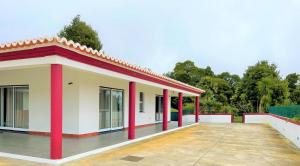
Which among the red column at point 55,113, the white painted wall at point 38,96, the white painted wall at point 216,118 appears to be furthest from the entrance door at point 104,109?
the white painted wall at point 216,118

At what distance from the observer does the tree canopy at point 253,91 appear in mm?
28031

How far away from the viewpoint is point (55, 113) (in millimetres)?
6426

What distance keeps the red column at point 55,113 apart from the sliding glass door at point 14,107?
19.2 ft

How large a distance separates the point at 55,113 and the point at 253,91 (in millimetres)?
30756

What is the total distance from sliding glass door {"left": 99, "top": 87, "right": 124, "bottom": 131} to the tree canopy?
17448mm

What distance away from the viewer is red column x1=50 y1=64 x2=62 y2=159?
6.41 metres

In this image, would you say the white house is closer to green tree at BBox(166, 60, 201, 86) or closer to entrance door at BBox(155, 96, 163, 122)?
entrance door at BBox(155, 96, 163, 122)

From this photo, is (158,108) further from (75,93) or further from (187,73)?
(187,73)

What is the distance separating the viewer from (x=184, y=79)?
39969mm

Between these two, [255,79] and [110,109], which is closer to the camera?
[110,109]

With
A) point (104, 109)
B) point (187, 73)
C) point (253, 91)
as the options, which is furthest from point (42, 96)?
point (187, 73)

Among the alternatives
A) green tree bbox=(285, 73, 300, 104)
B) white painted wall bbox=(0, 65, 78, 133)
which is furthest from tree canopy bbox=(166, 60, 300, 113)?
white painted wall bbox=(0, 65, 78, 133)

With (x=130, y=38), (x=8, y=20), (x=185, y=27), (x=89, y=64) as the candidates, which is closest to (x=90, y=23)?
(x=130, y=38)

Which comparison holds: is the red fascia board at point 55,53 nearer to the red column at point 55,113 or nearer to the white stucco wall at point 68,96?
the red column at point 55,113
